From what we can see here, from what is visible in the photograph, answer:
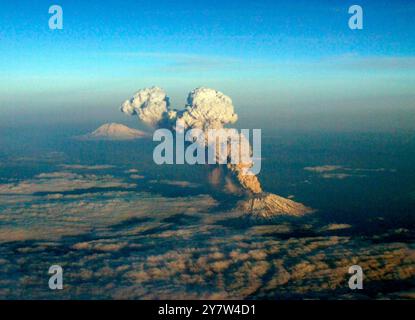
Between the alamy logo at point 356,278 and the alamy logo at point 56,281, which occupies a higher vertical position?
the alamy logo at point 56,281

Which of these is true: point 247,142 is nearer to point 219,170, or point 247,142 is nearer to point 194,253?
point 219,170

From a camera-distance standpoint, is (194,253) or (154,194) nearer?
(194,253)

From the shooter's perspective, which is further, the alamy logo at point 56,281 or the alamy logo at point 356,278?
the alamy logo at point 356,278

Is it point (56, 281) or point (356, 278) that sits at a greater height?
point (56, 281)

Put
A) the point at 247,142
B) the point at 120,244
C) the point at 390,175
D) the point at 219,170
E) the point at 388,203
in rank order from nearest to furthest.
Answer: the point at 120,244
the point at 247,142
the point at 388,203
the point at 219,170
the point at 390,175

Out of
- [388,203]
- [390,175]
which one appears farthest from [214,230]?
[390,175]

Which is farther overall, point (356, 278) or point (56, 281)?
point (356, 278)

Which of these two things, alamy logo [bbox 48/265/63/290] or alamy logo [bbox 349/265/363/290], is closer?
alamy logo [bbox 48/265/63/290]

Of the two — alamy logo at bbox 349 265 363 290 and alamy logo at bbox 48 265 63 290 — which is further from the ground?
alamy logo at bbox 48 265 63 290
